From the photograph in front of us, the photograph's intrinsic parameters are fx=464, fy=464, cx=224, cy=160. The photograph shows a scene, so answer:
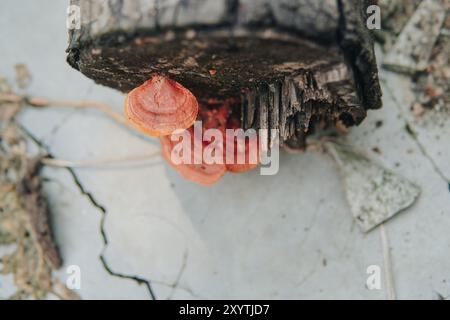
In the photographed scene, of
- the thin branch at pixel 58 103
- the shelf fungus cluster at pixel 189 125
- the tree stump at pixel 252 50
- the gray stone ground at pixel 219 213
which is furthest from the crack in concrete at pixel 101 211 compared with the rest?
the tree stump at pixel 252 50

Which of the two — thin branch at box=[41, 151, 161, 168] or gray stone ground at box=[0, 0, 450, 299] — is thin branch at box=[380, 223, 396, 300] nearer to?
gray stone ground at box=[0, 0, 450, 299]

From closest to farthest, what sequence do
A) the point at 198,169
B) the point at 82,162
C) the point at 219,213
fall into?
the point at 198,169, the point at 219,213, the point at 82,162

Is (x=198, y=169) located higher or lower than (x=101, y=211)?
higher

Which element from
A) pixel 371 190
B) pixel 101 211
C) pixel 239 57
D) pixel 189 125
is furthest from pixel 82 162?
pixel 371 190

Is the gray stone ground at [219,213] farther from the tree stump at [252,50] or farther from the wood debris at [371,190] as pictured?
the tree stump at [252,50]

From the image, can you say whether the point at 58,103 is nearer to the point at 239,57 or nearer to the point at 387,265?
the point at 239,57
